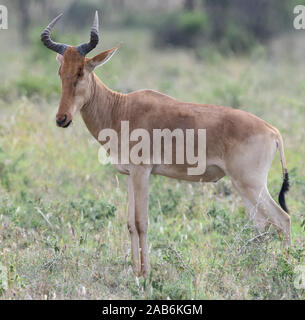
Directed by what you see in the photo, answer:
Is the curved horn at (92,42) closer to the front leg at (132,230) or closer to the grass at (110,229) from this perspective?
the front leg at (132,230)

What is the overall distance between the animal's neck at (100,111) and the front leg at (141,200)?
0.54 meters

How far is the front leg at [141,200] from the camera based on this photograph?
5.46 m

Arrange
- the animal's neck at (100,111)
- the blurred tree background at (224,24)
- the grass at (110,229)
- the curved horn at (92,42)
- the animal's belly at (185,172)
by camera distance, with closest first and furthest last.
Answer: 1. the grass at (110,229)
2. the curved horn at (92,42)
3. the animal's belly at (185,172)
4. the animal's neck at (100,111)
5. the blurred tree background at (224,24)

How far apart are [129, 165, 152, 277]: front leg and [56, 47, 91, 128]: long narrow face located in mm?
756

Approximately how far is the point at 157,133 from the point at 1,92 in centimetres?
759

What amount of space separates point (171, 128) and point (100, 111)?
0.71m

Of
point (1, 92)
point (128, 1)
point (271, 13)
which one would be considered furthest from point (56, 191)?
point (128, 1)

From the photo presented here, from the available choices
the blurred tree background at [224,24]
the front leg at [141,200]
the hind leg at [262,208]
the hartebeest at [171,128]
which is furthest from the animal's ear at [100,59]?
the blurred tree background at [224,24]

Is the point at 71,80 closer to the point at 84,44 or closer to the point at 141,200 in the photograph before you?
the point at 84,44

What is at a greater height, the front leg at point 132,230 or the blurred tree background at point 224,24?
the blurred tree background at point 224,24

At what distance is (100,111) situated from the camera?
578 cm

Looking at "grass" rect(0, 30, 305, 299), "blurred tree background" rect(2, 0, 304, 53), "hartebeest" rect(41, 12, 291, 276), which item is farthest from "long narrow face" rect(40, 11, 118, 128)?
"blurred tree background" rect(2, 0, 304, 53)

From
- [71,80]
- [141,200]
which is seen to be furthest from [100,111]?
[141,200]

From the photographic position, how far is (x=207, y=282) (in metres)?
4.99
